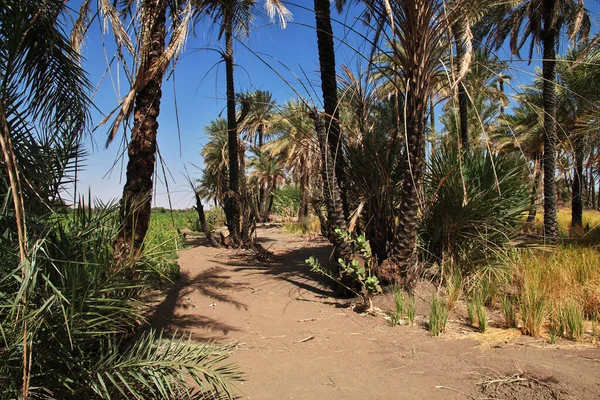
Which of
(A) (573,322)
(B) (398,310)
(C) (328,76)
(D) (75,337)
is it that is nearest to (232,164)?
(C) (328,76)

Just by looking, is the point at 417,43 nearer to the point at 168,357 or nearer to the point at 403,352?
the point at 403,352

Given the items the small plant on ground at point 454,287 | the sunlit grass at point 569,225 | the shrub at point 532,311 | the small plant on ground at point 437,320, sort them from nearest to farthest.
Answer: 1. the shrub at point 532,311
2. the small plant on ground at point 437,320
3. the small plant on ground at point 454,287
4. the sunlit grass at point 569,225

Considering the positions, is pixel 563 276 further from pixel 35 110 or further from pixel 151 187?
Answer: pixel 35 110

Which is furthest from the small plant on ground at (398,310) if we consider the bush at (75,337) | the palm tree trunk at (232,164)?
the palm tree trunk at (232,164)

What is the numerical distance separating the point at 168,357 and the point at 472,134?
960 inches

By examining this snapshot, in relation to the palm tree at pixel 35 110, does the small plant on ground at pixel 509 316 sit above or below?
below

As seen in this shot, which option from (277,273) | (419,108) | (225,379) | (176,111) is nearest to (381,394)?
(225,379)

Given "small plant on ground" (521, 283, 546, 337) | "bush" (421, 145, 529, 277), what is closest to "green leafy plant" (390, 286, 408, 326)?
"bush" (421, 145, 529, 277)

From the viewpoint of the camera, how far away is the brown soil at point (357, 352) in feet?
11.9

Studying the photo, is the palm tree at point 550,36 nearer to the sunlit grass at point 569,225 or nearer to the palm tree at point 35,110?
the sunlit grass at point 569,225

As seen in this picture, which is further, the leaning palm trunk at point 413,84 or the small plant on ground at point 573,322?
the leaning palm trunk at point 413,84

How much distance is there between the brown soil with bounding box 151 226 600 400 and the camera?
3.63 m

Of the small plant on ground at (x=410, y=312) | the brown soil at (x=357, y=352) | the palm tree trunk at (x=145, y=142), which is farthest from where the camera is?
the small plant on ground at (x=410, y=312)

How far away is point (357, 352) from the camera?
15.3ft
